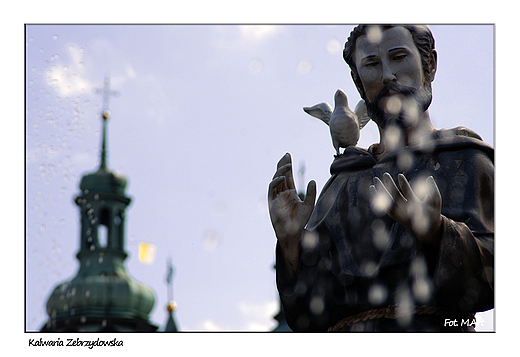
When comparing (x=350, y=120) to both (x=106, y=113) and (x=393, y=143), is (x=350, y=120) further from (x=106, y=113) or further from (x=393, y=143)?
(x=106, y=113)

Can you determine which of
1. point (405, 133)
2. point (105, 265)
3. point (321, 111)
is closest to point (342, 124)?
point (321, 111)

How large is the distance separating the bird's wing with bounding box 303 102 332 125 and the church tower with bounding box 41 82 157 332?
5283cm

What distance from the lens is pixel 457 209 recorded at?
745cm

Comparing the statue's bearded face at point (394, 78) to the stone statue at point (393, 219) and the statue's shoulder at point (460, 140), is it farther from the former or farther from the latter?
the statue's shoulder at point (460, 140)

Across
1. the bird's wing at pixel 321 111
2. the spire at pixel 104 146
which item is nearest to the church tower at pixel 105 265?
the spire at pixel 104 146

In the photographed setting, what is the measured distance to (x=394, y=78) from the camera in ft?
25.9

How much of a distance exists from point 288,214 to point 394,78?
1.34 meters

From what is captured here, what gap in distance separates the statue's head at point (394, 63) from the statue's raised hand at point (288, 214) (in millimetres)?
943

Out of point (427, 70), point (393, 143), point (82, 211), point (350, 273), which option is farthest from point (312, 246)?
point (82, 211)

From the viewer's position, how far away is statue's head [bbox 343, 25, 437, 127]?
26.0ft

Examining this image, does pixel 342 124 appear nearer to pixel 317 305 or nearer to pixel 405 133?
pixel 405 133

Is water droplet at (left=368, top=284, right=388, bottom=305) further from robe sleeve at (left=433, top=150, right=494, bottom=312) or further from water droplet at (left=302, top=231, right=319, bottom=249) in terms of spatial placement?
water droplet at (left=302, top=231, right=319, bottom=249)

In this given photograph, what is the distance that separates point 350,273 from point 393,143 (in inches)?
45.4

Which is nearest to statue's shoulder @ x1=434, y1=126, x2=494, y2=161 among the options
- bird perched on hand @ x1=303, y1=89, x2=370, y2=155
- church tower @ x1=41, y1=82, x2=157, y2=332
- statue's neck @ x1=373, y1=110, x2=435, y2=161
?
statue's neck @ x1=373, y1=110, x2=435, y2=161
